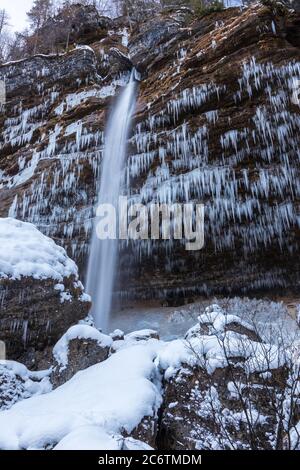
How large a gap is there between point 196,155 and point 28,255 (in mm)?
7844

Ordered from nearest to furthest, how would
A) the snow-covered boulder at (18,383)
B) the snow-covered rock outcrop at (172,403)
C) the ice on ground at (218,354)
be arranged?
1. the snow-covered rock outcrop at (172,403)
2. the ice on ground at (218,354)
3. the snow-covered boulder at (18,383)

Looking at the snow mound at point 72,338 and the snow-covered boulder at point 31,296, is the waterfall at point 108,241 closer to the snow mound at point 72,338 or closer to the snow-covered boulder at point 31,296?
the snow-covered boulder at point 31,296

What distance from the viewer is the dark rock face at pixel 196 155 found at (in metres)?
12.6

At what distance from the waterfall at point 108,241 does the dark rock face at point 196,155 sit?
0.39 metres

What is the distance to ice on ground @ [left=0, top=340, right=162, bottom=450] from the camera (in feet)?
14.5

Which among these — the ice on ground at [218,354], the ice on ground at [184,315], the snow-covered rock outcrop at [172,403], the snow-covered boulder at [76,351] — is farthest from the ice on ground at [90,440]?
the ice on ground at [184,315]

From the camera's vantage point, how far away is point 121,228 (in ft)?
49.3

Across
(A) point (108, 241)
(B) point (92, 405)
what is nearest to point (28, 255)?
(B) point (92, 405)

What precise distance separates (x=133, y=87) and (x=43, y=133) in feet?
14.9

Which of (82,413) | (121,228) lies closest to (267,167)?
(121,228)

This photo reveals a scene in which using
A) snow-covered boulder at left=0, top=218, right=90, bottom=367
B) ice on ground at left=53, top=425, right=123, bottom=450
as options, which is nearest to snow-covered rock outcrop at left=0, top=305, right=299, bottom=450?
ice on ground at left=53, top=425, right=123, bottom=450

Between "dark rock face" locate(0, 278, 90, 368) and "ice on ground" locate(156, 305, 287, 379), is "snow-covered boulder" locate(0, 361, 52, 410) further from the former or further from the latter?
"ice on ground" locate(156, 305, 287, 379)
